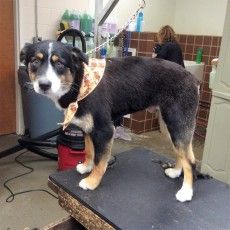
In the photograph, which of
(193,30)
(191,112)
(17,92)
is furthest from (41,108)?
(193,30)

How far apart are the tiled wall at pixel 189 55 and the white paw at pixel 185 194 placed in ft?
7.11

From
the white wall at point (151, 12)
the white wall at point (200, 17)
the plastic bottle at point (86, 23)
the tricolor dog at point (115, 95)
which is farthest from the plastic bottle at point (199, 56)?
the tricolor dog at point (115, 95)

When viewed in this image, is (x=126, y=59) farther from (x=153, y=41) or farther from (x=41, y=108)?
(x=153, y=41)

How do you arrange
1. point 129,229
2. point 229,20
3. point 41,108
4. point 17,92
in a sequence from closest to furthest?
1. point 129,229
2. point 229,20
3. point 41,108
4. point 17,92

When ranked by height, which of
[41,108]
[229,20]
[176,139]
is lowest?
[41,108]

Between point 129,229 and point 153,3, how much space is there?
3659 mm

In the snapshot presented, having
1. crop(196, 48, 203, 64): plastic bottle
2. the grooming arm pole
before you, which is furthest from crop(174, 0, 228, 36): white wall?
the grooming arm pole

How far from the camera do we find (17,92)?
3328 mm

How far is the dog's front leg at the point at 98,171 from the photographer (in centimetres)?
128

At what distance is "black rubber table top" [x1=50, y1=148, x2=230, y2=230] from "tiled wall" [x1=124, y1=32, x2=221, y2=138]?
2.00 m

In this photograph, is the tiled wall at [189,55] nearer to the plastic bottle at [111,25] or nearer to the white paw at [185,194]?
the plastic bottle at [111,25]

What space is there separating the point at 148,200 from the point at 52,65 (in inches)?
26.3

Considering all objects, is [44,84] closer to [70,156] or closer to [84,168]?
[84,168]

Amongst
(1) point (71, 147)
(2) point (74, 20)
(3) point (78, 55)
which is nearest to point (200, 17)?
(2) point (74, 20)
